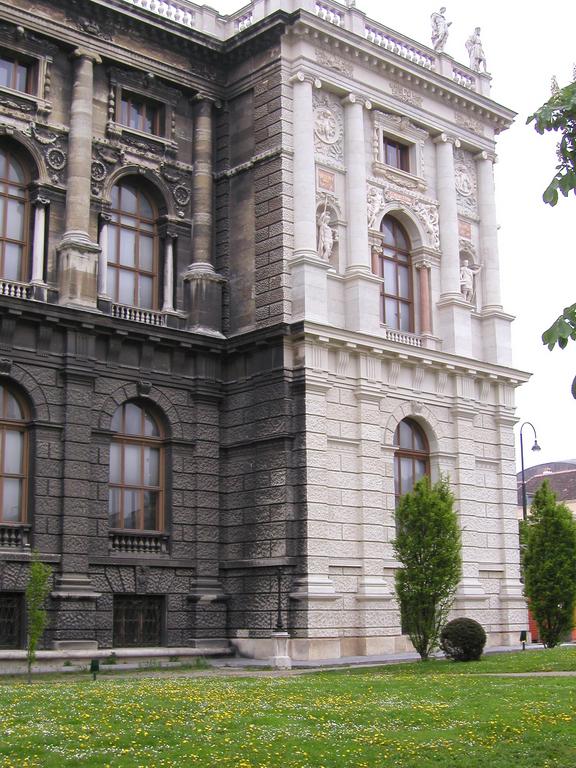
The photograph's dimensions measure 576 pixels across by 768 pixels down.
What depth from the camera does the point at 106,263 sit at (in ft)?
121

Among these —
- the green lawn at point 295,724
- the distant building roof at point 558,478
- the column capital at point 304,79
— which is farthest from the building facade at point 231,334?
the distant building roof at point 558,478

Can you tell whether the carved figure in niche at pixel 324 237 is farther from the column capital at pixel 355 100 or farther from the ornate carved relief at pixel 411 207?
the column capital at pixel 355 100

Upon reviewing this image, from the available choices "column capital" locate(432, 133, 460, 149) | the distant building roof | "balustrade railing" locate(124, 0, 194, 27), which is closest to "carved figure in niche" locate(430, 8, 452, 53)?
"column capital" locate(432, 133, 460, 149)

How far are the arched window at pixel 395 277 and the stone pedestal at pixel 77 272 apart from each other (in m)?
10.8

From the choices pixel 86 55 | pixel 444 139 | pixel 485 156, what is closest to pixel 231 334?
Result: pixel 86 55

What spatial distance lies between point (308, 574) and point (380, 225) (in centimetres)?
1326

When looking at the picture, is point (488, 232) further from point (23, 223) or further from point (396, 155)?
point (23, 223)

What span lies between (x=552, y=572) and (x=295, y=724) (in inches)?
890

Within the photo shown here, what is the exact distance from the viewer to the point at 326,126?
130 ft

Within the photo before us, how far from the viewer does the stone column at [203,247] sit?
38500 millimetres

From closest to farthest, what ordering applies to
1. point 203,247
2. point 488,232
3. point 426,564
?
point 426,564 → point 203,247 → point 488,232

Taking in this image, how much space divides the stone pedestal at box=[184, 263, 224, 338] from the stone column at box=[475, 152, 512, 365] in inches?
433

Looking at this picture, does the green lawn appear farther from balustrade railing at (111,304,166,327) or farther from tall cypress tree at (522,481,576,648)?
balustrade railing at (111,304,166,327)

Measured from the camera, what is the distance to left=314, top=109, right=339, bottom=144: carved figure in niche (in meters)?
39.4
